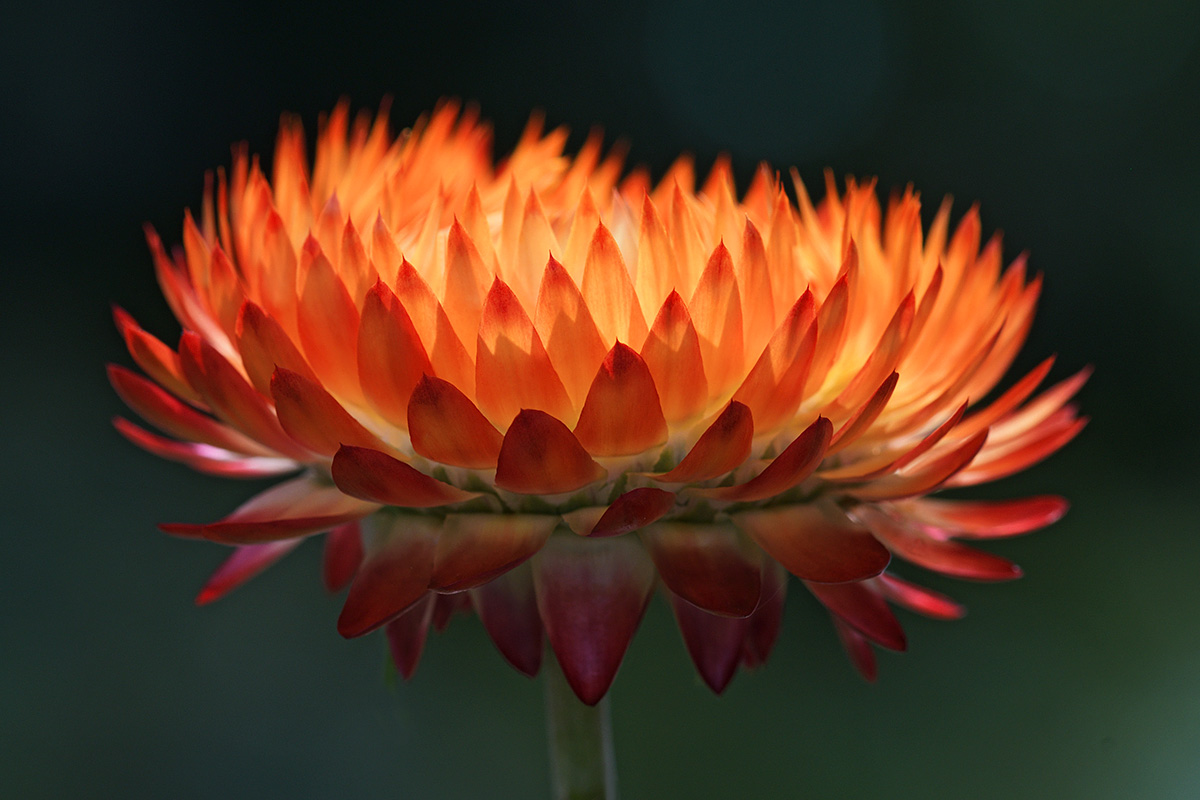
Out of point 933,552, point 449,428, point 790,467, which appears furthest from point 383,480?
point 933,552

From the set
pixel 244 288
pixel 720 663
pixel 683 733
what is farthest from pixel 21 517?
pixel 720 663

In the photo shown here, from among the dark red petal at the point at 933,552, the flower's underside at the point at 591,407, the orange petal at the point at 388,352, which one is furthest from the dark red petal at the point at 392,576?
the dark red petal at the point at 933,552

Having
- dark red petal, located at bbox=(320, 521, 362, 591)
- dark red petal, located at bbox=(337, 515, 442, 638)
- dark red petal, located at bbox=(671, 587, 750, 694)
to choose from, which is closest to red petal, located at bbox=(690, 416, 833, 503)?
dark red petal, located at bbox=(671, 587, 750, 694)

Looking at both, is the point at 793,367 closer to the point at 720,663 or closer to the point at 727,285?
the point at 727,285

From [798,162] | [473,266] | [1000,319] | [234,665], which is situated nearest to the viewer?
[473,266]

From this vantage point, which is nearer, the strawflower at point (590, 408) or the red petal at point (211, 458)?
the strawflower at point (590, 408)

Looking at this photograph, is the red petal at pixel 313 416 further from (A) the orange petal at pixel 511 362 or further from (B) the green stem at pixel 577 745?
(B) the green stem at pixel 577 745

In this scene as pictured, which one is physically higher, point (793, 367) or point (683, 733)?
point (793, 367)
